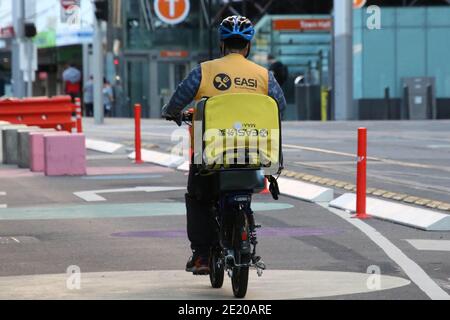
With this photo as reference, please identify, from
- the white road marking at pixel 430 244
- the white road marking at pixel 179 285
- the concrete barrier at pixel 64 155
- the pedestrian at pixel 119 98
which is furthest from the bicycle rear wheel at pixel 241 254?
the pedestrian at pixel 119 98

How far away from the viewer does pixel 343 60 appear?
43594mm

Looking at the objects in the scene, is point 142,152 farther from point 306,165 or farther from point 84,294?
point 84,294

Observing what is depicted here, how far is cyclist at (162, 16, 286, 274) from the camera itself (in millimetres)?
9336

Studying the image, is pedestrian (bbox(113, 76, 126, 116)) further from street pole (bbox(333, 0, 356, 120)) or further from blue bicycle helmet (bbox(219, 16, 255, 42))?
blue bicycle helmet (bbox(219, 16, 255, 42))

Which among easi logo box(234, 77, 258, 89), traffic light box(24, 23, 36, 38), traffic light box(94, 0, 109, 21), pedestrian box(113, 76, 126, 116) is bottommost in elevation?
pedestrian box(113, 76, 126, 116)

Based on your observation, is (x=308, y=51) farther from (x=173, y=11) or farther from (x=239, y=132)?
(x=239, y=132)

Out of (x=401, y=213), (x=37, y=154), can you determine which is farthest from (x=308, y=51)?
(x=401, y=213)

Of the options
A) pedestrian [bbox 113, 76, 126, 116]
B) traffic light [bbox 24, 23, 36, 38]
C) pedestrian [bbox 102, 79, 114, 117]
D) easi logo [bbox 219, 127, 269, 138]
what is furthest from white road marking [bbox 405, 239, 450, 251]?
pedestrian [bbox 113, 76, 126, 116]

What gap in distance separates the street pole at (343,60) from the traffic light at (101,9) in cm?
794

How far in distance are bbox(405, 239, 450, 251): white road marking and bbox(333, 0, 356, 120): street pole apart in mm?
30857

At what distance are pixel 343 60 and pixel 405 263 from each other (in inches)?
1297

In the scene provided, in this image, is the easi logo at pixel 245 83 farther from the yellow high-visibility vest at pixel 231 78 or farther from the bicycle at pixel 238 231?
the bicycle at pixel 238 231

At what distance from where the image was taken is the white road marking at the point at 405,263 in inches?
368
